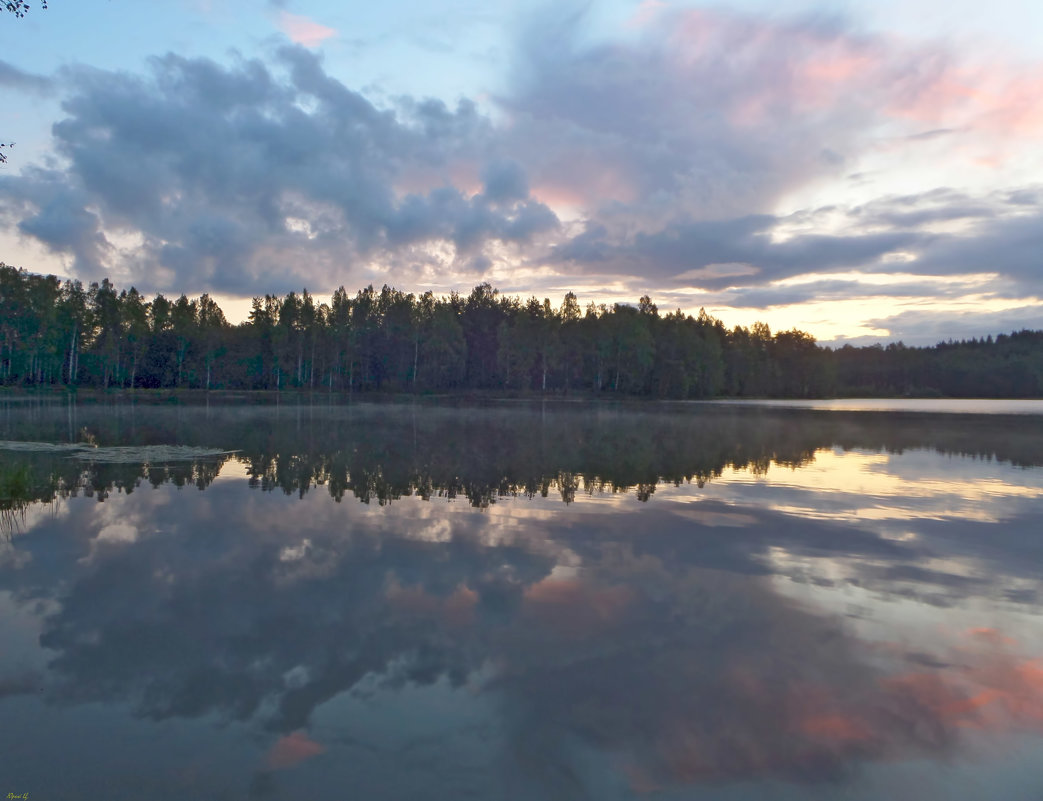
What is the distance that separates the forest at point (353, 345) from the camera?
94000 mm

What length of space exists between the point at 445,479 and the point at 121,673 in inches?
506

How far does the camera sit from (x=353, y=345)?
11681cm

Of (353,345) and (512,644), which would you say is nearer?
(512,644)

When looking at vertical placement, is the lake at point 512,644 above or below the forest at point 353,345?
below

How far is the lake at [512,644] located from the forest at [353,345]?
301 feet

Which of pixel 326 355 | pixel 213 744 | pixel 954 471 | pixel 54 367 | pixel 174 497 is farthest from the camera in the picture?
pixel 326 355

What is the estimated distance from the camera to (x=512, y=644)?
796cm

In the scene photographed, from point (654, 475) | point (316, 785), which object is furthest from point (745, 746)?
point (654, 475)

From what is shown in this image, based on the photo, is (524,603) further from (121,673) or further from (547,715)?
(121,673)

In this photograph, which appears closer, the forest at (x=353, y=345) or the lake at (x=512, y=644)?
the lake at (x=512, y=644)

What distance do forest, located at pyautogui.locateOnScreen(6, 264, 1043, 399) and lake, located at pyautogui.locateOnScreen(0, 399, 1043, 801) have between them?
3612 inches

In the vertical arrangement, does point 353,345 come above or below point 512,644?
above

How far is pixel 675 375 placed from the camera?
126 metres

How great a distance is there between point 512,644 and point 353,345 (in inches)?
4460
